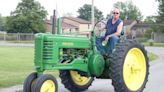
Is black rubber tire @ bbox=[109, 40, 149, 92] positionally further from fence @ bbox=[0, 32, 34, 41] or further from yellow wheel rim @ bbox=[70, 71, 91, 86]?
fence @ bbox=[0, 32, 34, 41]

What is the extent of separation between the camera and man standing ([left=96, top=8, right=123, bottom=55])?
1003 cm

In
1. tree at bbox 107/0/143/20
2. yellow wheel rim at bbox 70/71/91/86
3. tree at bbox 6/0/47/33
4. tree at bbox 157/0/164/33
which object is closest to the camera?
yellow wheel rim at bbox 70/71/91/86

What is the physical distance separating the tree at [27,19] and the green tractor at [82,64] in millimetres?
64406

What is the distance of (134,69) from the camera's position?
34.2ft

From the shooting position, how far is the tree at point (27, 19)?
2948 inches

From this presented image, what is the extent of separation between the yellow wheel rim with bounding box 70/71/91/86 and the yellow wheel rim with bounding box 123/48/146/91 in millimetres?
1270

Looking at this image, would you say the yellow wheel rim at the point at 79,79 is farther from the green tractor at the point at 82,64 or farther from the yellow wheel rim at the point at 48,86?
the yellow wheel rim at the point at 48,86

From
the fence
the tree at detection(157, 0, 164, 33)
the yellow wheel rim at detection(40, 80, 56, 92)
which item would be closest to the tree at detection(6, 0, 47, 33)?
the fence

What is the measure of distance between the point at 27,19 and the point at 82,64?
66.1 m

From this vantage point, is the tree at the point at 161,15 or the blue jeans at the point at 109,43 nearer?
the blue jeans at the point at 109,43

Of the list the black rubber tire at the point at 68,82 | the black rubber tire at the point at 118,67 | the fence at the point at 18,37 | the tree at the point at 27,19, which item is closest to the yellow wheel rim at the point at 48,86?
the black rubber tire at the point at 118,67

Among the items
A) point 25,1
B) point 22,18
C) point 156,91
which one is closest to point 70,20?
point 25,1

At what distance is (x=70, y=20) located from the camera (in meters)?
106

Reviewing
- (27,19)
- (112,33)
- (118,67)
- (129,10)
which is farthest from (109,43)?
(129,10)
